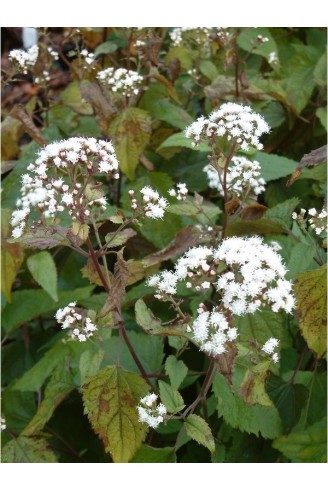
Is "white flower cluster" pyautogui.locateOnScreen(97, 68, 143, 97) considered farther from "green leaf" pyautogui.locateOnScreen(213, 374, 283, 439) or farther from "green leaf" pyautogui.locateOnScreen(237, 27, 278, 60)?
"green leaf" pyautogui.locateOnScreen(213, 374, 283, 439)

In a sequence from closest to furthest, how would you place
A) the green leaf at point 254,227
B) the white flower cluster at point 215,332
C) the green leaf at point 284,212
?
1. the white flower cluster at point 215,332
2. the green leaf at point 254,227
3. the green leaf at point 284,212

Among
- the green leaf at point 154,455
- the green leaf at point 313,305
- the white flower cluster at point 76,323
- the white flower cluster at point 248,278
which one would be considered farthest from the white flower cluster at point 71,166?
the green leaf at point 154,455

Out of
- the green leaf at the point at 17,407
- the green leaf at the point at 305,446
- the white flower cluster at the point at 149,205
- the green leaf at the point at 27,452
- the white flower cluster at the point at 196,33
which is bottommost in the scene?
the green leaf at the point at 17,407

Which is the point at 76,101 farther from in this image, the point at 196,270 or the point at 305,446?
the point at 305,446

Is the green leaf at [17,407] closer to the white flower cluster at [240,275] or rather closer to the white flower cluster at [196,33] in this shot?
the white flower cluster at [240,275]

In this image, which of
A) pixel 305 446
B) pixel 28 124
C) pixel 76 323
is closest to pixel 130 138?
pixel 28 124
